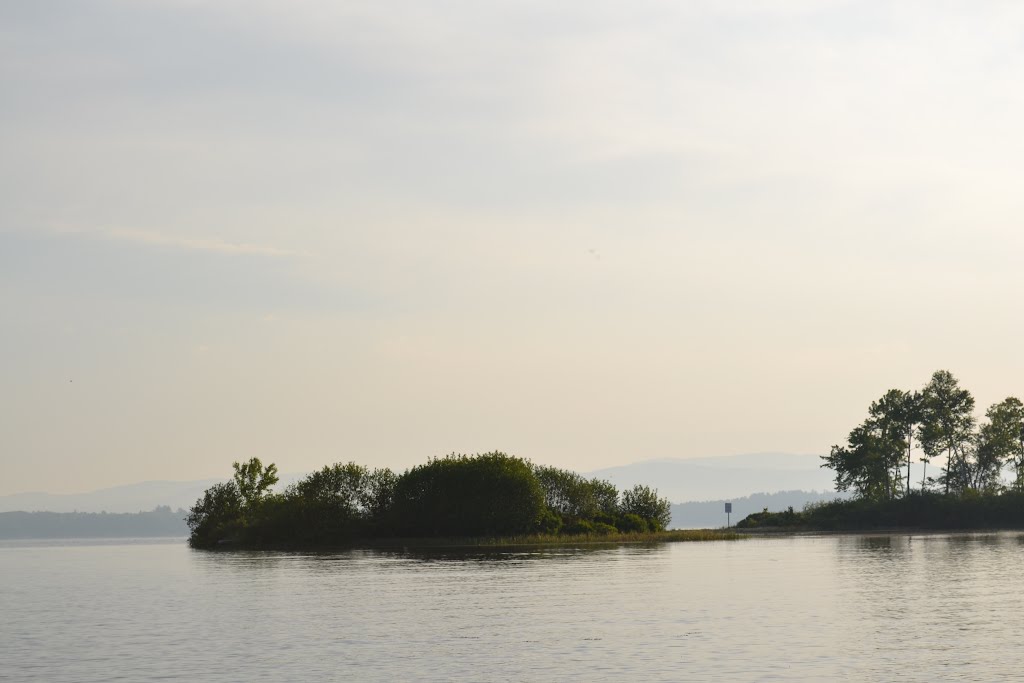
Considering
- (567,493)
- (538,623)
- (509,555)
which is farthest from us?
(567,493)

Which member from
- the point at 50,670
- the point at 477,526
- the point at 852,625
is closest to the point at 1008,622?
the point at 852,625

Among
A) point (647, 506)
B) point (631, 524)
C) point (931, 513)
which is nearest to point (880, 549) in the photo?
point (631, 524)

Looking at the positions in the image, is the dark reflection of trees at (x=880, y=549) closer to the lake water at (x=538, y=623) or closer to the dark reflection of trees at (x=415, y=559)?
the lake water at (x=538, y=623)

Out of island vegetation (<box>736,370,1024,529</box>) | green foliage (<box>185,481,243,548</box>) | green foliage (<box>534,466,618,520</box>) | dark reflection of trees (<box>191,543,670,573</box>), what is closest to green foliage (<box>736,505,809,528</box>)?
island vegetation (<box>736,370,1024,529</box>)

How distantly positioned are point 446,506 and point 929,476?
3428 inches

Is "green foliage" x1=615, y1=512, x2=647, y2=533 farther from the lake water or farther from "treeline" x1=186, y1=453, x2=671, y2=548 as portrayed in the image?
the lake water

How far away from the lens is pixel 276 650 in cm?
4434

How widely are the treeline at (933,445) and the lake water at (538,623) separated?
93198 mm

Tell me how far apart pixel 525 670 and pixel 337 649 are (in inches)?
373

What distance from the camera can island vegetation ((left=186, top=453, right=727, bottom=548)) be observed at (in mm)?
142625

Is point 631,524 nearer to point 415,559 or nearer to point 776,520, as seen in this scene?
point 776,520

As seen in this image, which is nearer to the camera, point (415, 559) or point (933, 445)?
point (415, 559)

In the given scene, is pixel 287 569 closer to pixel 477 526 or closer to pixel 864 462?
pixel 477 526

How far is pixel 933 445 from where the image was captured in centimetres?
18675
